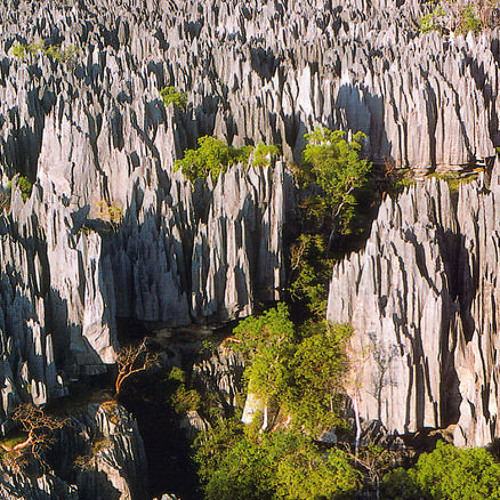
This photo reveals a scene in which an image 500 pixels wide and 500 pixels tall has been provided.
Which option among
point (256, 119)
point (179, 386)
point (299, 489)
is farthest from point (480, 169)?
point (299, 489)

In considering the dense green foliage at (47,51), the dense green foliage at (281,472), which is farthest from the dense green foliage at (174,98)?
the dense green foliage at (281,472)

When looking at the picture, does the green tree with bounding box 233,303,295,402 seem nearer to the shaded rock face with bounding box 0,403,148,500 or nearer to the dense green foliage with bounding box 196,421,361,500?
the dense green foliage with bounding box 196,421,361,500

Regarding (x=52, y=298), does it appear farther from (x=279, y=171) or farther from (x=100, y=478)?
(x=279, y=171)

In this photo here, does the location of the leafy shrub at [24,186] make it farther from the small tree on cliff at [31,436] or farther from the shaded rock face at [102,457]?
the small tree on cliff at [31,436]

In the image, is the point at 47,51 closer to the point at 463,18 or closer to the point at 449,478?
the point at 463,18

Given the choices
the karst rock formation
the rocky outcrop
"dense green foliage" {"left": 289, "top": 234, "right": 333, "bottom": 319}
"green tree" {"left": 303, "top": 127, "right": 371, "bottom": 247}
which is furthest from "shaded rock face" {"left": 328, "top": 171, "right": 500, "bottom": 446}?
"green tree" {"left": 303, "top": 127, "right": 371, "bottom": 247}

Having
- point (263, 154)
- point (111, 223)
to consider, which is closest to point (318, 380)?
point (111, 223)

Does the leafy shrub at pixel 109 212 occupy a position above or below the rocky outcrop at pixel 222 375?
above
